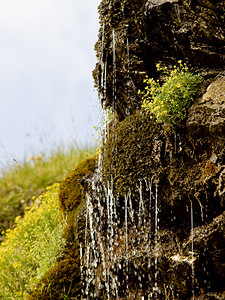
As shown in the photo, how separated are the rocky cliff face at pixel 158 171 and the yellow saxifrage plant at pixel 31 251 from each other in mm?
714

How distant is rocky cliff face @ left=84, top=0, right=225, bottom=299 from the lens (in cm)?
327

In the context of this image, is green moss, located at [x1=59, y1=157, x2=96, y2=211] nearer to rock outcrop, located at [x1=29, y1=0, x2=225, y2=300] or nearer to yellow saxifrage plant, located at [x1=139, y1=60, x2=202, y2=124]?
rock outcrop, located at [x1=29, y1=0, x2=225, y2=300]

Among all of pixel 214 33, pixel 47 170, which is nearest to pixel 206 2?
pixel 214 33

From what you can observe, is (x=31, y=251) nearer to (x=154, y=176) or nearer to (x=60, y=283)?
(x=60, y=283)

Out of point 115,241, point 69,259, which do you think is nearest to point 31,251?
point 69,259

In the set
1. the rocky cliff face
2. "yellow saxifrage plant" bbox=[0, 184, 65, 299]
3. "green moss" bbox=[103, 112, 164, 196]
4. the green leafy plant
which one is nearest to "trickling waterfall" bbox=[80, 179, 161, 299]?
the rocky cliff face

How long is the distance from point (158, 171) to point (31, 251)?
2924 millimetres

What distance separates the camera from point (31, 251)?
211 inches

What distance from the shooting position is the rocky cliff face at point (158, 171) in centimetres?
327

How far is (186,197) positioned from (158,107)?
38.7 inches

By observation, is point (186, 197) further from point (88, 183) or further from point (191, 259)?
point (88, 183)

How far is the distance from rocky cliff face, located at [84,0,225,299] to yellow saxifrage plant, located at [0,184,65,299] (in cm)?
71

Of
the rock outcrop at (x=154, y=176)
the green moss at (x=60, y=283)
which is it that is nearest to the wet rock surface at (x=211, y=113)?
the rock outcrop at (x=154, y=176)

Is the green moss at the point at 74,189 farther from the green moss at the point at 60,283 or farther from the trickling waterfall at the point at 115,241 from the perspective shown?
the green moss at the point at 60,283
